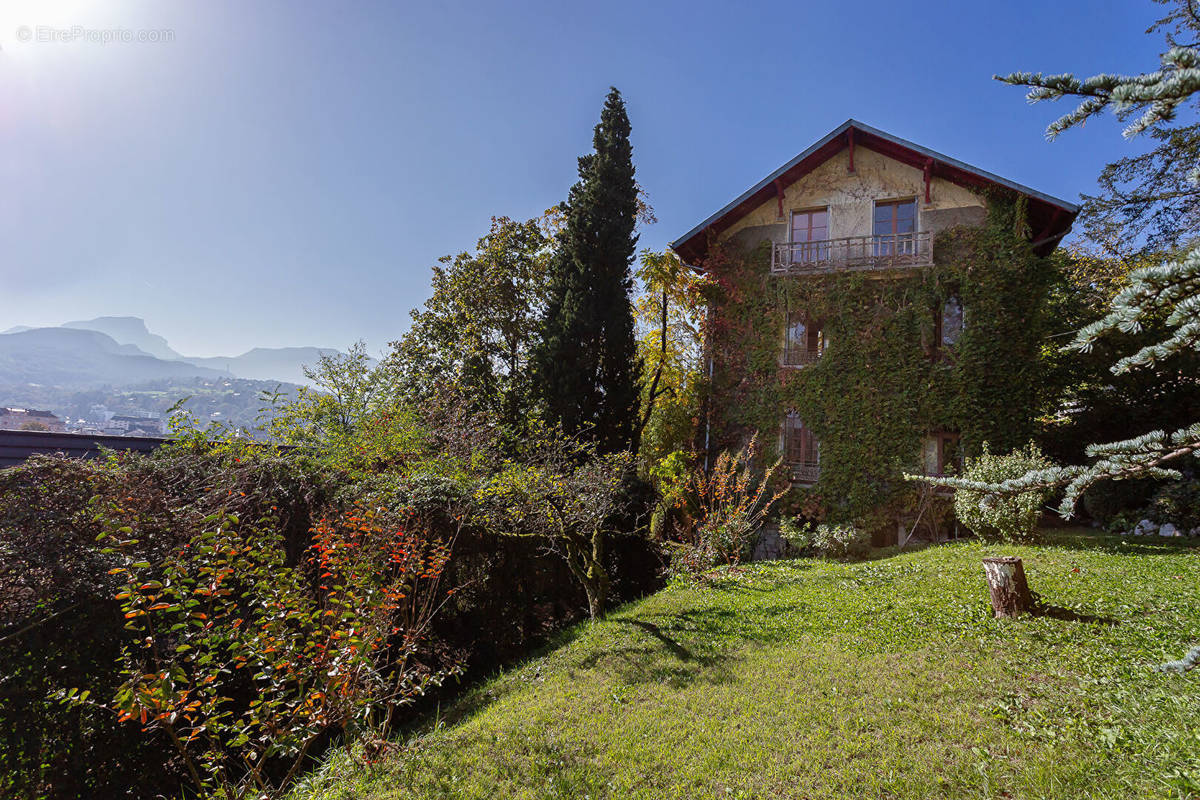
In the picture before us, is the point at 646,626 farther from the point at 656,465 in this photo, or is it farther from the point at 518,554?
the point at 656,465

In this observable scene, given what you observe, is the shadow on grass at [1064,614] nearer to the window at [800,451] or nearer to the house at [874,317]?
the house at [874,317]

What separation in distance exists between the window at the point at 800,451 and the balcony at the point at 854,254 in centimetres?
430

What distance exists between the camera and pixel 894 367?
13.7 meters

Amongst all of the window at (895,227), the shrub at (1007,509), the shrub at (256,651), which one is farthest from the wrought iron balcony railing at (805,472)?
the shrub at (256,651)

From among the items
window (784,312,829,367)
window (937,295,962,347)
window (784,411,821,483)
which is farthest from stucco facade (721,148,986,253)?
window (784,411,821,483)

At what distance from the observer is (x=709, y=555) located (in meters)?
10.9

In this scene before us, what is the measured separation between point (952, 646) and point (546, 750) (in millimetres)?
4418

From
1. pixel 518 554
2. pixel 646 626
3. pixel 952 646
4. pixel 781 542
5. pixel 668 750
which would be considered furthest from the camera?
pixel 781 542

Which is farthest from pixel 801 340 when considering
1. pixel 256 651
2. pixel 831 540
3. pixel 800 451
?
pixel 256 651

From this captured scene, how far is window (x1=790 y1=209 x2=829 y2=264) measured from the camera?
48.9 ft

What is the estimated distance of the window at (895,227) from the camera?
551 inches

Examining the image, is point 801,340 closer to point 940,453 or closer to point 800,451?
point 800,451

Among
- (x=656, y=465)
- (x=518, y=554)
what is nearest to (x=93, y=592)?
(x=518, y=554)

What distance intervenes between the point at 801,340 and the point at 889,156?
18.4 feet
